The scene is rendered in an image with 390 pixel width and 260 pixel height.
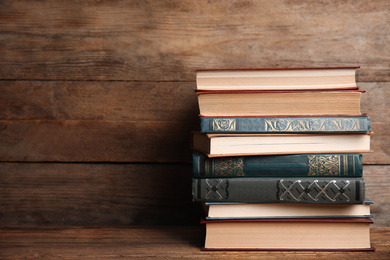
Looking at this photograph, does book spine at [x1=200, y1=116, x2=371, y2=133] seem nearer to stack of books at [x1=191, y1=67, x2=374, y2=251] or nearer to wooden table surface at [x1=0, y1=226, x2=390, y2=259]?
stack of books at [x1=191, y1=67, x2=374, y2=251]

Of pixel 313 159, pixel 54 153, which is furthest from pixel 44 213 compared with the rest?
pixel 313 159

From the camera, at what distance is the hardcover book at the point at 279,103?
0.70 m

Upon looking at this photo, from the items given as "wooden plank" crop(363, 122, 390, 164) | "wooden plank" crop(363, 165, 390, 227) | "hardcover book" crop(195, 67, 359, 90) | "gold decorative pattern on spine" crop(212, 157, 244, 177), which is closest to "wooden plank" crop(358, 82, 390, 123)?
"wooden plank" crop(363, 122, 390, 164)

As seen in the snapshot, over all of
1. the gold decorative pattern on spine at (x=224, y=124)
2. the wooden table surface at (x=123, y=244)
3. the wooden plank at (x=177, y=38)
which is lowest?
the wooden table surface at (x=123, y=244)

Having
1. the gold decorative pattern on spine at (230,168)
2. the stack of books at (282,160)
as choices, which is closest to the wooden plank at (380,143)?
the stack of books at (282,160)

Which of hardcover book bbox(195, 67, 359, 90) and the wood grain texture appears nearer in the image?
hardcover book bbox(195, 67, 359, 90)

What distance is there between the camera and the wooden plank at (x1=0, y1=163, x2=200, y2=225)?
933 mm

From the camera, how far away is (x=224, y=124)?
691mm

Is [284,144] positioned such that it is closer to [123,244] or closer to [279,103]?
[279,103]

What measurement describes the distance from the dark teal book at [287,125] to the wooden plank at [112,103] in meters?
0.24

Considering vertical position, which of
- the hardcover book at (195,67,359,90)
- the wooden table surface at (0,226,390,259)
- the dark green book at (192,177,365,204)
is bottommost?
the wooden table surface at (0,226,390,259)

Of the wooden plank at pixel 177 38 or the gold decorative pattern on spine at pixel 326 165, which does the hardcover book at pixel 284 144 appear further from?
the wooden plank at pixel 177 38

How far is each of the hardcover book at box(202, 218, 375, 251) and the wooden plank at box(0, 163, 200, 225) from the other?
22 cm

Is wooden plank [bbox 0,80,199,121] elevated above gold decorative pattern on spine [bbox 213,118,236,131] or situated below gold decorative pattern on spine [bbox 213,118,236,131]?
above
